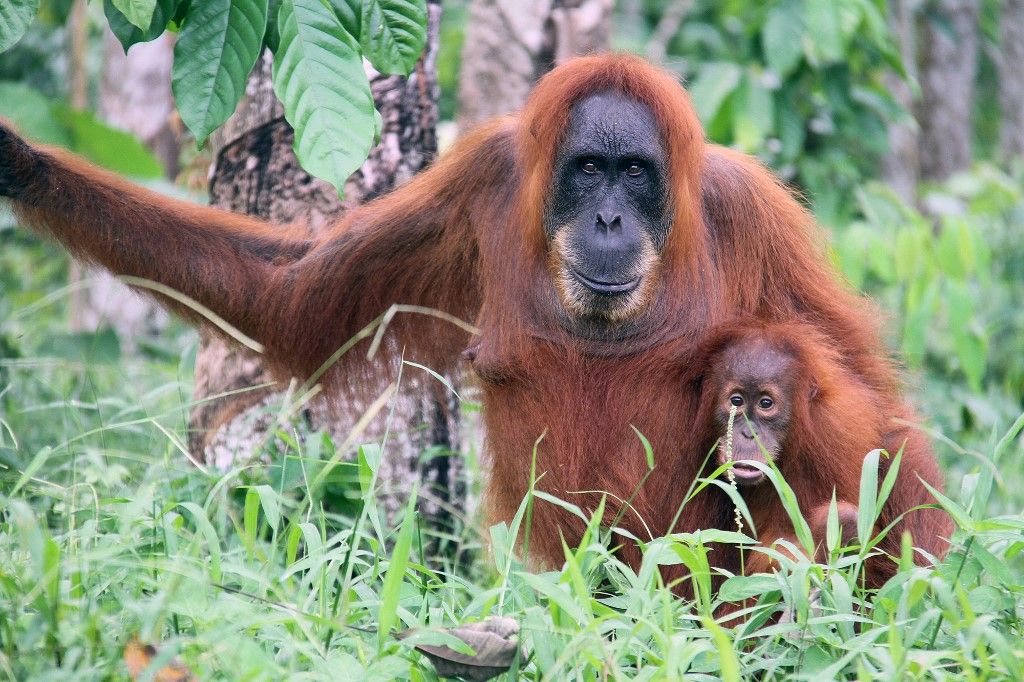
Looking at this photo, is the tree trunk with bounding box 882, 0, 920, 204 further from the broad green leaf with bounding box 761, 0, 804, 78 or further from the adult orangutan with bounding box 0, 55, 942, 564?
the adult orangutan with bounding box 0, 55, 942, 564

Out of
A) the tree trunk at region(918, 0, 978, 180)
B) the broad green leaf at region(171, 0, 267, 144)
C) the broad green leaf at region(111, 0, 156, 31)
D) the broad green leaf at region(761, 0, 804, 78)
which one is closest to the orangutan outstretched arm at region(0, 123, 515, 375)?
the broad green leaf at region(171, 0, 267, 144)

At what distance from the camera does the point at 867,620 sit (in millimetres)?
2562

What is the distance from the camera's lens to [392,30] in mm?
2928

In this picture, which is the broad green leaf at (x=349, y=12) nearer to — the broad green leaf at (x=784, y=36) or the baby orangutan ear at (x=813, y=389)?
the baby orangutan ear at (x=813, y=389)

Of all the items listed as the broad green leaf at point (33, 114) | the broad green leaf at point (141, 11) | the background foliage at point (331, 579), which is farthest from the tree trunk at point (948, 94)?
the broad green leaf at point (141, 11)

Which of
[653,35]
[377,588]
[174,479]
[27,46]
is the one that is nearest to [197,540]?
[377,588]

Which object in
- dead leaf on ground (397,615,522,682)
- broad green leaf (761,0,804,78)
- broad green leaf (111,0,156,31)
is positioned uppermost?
broad green leaf (761,0,804,78)

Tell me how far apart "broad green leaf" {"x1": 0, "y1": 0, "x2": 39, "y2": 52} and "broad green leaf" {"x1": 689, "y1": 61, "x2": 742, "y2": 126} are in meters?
4.01

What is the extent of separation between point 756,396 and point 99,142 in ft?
11.7

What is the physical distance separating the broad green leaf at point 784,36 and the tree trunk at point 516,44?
0.97 m

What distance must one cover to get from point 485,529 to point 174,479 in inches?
43.7

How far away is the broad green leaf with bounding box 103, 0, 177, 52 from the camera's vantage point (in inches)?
110

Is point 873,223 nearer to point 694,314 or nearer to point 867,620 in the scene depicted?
point 694,314

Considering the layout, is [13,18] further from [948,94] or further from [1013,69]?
[1013,69]
